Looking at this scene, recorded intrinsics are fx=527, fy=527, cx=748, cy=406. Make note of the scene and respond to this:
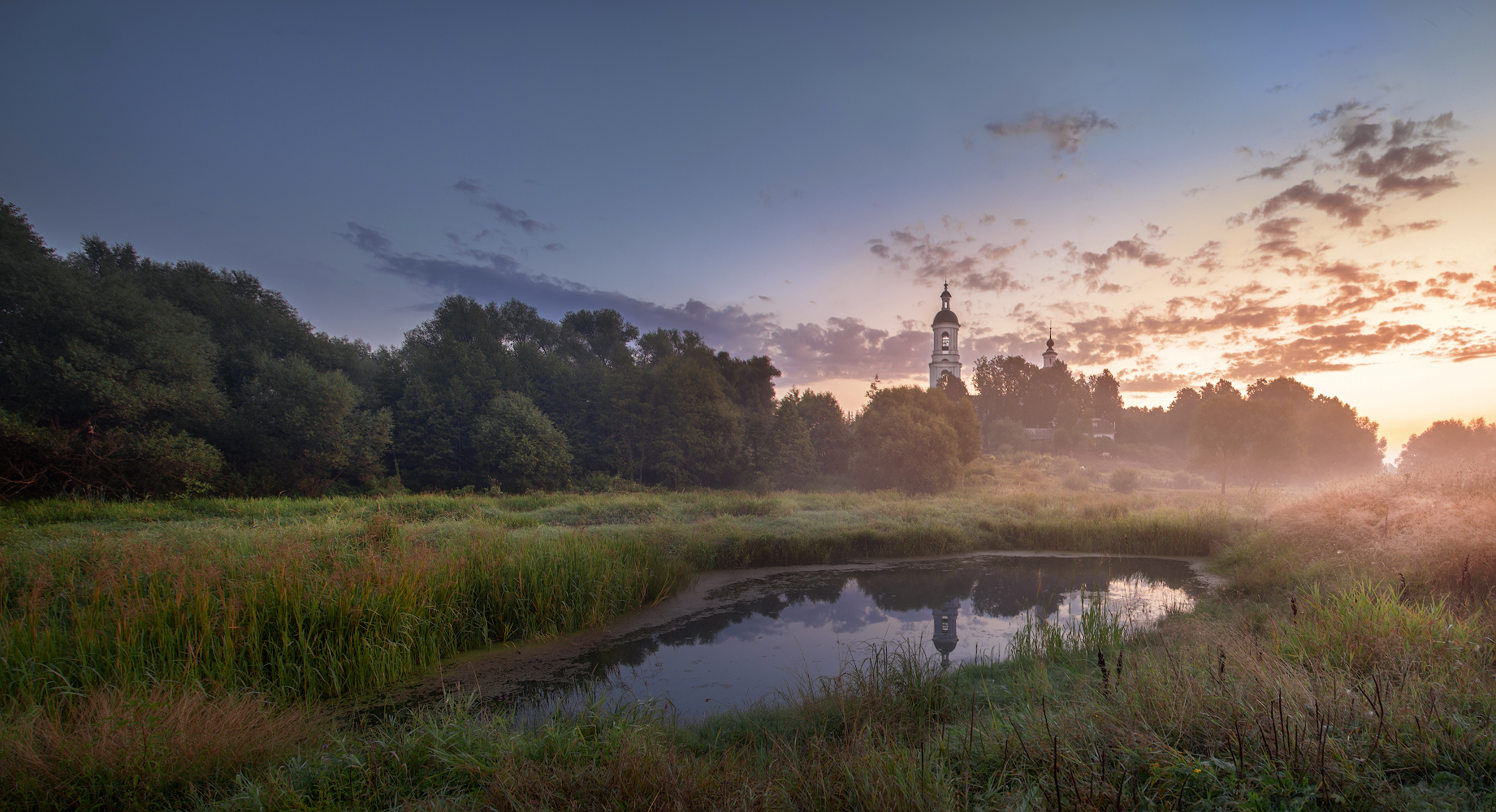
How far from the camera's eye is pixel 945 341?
53.4 metres

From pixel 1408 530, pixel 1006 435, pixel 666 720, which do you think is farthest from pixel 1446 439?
pixel 666 720

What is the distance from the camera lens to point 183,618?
17.3 ft

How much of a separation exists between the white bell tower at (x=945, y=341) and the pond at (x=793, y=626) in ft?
133

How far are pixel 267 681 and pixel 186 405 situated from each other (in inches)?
776

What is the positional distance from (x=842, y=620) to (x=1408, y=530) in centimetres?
874

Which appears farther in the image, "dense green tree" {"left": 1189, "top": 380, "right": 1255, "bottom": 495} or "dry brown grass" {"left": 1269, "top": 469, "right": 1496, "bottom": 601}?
"dense green tree" {"left": 1189, "top": 380, "right": 1255, "bottom": 495}

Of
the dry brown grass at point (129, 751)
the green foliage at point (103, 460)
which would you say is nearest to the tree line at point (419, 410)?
the green foliage at point (103, 460)

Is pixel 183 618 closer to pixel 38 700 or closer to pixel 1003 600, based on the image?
pixel 38 700

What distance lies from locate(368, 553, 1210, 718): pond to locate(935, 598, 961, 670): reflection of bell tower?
1.2 inches

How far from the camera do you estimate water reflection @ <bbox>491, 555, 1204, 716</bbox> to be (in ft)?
21.7

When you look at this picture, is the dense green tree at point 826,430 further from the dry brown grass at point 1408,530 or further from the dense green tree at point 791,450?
the dry brown grass at point 1408,530

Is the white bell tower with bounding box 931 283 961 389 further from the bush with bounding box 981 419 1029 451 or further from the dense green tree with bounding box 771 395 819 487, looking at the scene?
the dense green tree with bounding box 771 395 819 487

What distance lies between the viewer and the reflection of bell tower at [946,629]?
295 inches

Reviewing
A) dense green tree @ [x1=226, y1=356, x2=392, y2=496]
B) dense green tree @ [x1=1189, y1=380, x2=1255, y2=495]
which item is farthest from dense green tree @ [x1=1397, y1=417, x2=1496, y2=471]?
dense green tree @ [x1=226, y1=356, x2=392, y2=496]
